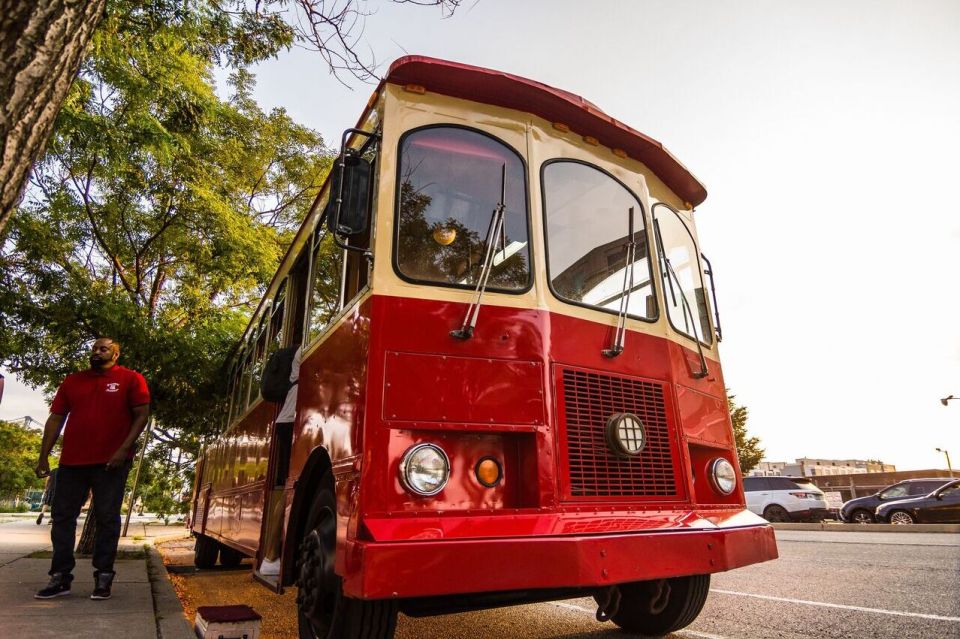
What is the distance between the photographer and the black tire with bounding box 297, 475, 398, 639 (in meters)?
2.69

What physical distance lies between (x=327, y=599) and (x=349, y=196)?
A: 192 centimetres

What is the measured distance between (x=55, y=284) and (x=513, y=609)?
5.98 meters

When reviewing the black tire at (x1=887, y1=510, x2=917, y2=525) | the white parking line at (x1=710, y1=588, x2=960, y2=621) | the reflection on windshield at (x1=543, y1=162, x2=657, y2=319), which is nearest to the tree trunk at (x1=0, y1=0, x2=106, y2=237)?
the reflection on windshield at (x1=543, y1=162, x2=657, y2=319)

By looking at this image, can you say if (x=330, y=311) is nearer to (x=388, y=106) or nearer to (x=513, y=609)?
(x=388, y=106)

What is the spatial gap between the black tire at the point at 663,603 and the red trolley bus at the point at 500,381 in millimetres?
12

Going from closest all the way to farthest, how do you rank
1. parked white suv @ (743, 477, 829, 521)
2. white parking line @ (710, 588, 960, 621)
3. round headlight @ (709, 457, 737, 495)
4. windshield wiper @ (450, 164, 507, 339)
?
windshield wiper @ (450, 164, 507, 339)
round headlight @ (709, 457, 737, 495)
white parking line @ (710, 588, 960, 621)
parked white suv @ (743, 477, 829, 521)

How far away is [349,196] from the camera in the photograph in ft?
10.3

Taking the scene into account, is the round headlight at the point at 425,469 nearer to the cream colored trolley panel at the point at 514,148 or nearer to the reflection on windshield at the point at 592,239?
the cream colored trolley panel at the point at 514,148

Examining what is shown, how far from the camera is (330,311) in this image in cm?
377

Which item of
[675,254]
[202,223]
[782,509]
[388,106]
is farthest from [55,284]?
[782,509]

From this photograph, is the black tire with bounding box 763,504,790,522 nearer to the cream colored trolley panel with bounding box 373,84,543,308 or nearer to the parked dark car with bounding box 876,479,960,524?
the parked dark car with bounding box 876,479,960,524

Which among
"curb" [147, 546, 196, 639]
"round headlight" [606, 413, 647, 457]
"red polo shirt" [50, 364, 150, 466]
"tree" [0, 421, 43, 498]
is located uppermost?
"tree" [0, 421, 43, 498]

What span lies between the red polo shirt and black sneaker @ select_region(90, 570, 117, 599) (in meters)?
0.74

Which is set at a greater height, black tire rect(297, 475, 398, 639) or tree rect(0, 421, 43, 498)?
tree rect(0, 421, 43, 498)
